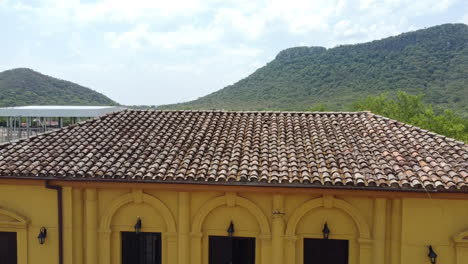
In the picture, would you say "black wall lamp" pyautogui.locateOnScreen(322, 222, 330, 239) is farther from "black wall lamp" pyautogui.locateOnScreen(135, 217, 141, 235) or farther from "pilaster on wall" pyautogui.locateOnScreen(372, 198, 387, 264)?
"black wall lamp" pyautogui.locateOnScreen(135, 217, 141, 235)

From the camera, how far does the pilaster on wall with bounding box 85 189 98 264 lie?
8.73 meters

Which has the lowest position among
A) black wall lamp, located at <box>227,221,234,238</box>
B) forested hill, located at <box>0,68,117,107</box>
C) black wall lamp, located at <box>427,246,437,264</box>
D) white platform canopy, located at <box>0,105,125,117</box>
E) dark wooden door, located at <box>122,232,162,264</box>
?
dark wooden door, located at <box>122,232,162,264</box>

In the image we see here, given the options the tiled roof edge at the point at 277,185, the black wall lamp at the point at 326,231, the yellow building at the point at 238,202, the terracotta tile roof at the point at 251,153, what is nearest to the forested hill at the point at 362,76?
the terracotta tile roof at the point at 251,153

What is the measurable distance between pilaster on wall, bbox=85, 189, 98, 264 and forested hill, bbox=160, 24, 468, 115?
1307 inches

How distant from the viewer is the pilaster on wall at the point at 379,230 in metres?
8.04

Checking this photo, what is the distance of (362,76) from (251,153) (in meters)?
43.7

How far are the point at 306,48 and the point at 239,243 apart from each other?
58452 mm

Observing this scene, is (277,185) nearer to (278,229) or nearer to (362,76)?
(278,229)

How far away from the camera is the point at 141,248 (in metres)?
9.03

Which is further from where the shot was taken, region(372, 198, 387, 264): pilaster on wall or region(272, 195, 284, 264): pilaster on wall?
region(272, 195, 284, 264): pilaster on wall

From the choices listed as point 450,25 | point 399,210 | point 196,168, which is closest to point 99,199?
point 196,168

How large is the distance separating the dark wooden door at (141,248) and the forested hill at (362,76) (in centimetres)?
3261

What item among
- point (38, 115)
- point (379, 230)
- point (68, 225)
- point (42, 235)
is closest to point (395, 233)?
point (379, 230)

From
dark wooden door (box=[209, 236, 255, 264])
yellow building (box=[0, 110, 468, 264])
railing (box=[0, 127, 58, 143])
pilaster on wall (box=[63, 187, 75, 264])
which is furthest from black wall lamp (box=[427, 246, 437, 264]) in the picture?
railing (box=[0, 127, 58, 143])
